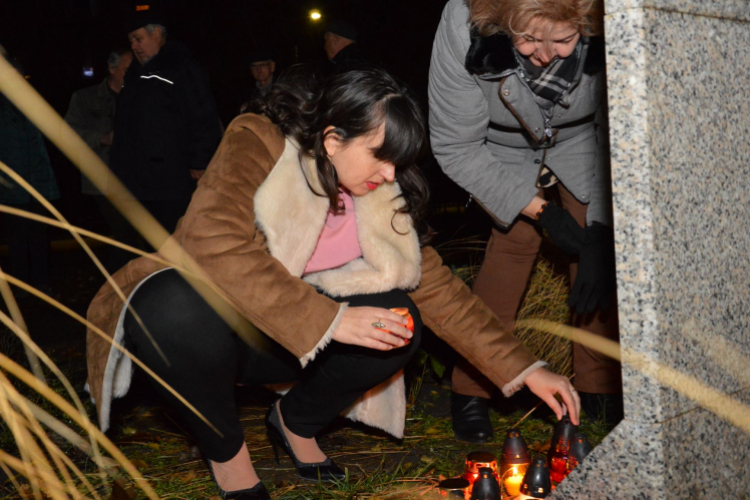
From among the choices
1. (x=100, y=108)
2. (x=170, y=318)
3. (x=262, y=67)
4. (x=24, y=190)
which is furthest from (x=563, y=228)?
(x=262, y=67)

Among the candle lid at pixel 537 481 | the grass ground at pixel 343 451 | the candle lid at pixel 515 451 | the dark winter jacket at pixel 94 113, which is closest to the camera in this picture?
the candle lid at pixel 537 481

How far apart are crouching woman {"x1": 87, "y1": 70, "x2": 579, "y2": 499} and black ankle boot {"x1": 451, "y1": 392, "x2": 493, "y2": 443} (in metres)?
0.51

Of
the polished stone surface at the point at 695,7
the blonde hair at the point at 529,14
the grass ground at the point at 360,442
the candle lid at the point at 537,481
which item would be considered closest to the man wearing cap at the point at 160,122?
the grass ground at the point at 360,442

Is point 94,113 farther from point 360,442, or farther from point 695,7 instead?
point 695,7

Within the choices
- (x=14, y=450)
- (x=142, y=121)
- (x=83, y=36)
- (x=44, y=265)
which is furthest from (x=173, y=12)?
(x=14, y=450)

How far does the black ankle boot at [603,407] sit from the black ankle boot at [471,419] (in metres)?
0.40

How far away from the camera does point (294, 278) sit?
200 cm

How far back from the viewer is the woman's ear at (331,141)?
2.10m

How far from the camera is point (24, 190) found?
16.3ft

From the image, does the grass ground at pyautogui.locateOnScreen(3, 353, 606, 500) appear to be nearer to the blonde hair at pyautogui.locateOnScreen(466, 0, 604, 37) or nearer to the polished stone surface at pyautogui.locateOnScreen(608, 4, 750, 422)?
the polished stone surface at pyautogui.locateOnScreen(608, 4, 750, 422)

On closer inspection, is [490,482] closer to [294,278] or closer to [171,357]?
[294,278]

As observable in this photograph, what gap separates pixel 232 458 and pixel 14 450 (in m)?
1.09

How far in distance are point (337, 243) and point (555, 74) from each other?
0.91m

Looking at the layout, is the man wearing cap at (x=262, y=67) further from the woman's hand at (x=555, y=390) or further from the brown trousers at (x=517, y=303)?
the woman's hand at (x=555, y=390)
